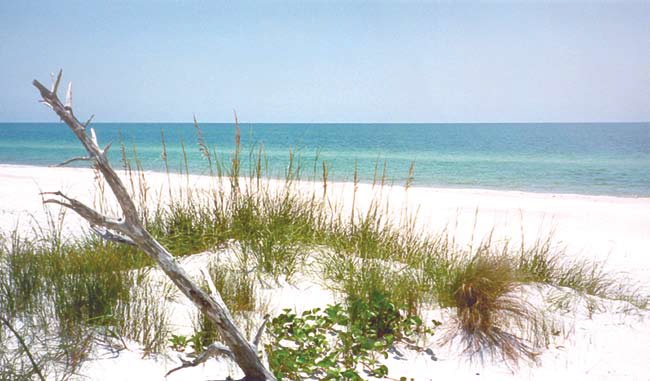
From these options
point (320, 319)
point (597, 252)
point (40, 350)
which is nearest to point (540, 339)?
point (320, 319)

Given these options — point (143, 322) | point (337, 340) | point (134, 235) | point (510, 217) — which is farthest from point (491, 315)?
point (510, 217)

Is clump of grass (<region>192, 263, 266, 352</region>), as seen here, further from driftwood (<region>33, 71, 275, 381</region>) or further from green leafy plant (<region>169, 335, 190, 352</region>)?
driftwood (<region>33, 71, 275, 381</region>)

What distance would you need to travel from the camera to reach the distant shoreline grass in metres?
3.20

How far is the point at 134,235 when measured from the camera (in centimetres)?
240

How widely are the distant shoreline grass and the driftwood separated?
0.78 m

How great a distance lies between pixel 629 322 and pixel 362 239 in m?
2.60

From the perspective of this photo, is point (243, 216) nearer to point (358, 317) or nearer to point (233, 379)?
point (358, 317)

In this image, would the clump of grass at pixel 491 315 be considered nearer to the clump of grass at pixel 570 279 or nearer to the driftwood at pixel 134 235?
the clump of grass at pixel 570 279

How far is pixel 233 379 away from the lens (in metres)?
2.91

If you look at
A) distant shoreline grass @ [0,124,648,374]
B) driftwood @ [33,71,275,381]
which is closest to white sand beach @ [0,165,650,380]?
distant shoreline grass @ [0,124,648,374]

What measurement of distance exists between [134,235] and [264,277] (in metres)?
2.26

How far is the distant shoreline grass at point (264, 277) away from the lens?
3201mm

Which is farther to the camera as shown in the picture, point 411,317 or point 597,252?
point 597,252

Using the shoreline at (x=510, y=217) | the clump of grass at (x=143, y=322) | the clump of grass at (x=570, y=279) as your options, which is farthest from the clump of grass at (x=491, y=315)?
the clump of grass at (x=143, y=322)
